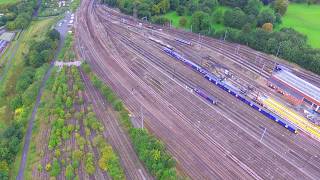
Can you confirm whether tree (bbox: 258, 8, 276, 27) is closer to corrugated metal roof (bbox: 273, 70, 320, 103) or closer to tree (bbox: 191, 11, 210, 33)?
tree (bbox: 191, 11, 210, 33)

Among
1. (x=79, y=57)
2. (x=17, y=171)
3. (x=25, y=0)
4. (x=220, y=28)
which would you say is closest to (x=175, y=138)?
(x=17, y=171)

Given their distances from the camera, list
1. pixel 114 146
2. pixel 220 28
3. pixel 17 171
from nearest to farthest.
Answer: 1. pixel 17 171
2. pixel 114 146
3. pixel 220 28

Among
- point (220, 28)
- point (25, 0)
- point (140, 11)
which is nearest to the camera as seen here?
point (220, 28)

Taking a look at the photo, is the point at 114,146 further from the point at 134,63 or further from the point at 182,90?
the point at 134,63

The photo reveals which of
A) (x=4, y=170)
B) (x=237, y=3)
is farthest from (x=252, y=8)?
(x=4, y=170)

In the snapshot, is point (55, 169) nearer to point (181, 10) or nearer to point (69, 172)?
point (69, 172)

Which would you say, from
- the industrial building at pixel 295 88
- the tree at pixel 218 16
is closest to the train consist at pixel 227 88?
the industrial building at pixel 295 88

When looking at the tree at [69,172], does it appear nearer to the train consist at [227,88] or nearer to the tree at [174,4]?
the train consist at [227,88]

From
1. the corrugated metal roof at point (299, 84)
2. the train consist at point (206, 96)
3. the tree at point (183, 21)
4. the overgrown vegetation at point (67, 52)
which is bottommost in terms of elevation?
the train consist at point (206, 96)
